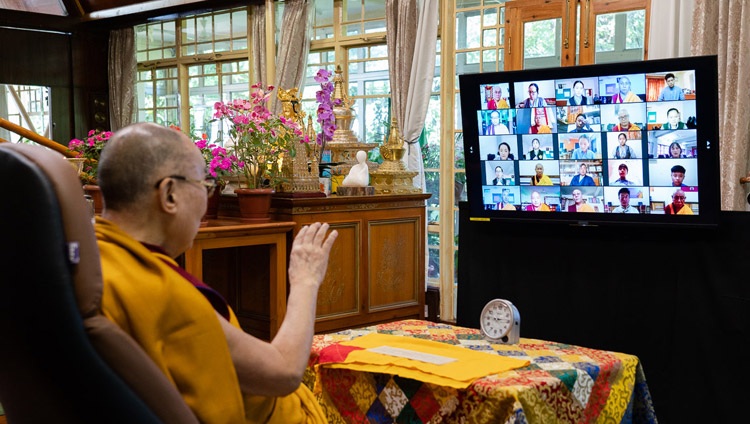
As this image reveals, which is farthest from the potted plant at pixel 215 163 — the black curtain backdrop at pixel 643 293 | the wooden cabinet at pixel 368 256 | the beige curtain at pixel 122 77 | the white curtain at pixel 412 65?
the beige curtain at pixel 122 77

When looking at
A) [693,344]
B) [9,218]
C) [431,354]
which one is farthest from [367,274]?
[9,218]

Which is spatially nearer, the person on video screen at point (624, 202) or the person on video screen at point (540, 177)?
the person on video screen at point (624, 202)

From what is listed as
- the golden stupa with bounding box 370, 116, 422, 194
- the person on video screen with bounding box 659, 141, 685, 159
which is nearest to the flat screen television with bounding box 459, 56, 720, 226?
the person on video screen with bounding box 659, 141, 685, 159

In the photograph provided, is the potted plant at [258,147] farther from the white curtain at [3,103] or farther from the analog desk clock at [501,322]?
the white curtain at [3,103]

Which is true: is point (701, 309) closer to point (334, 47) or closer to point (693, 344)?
point (693, 344)

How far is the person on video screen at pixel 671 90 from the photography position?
140 inches

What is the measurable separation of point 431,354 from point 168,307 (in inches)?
47.7

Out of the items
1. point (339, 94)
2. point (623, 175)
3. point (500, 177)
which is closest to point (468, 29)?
point (339, 94)

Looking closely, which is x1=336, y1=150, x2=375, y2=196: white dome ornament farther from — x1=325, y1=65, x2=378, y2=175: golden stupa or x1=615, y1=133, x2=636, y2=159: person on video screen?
x1=615, y1=133, x2=636, y2=159: person on video screen

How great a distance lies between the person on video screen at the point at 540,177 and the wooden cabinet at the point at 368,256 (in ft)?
4.17

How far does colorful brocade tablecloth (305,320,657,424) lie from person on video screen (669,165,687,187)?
1325mm

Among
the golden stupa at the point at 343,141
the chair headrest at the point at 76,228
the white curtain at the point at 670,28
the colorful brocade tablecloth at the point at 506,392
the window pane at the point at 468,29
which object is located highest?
the window pane at the point at 468,29

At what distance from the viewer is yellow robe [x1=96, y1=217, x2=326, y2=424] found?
53.5 inches

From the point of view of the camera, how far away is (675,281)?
3.71 metres
